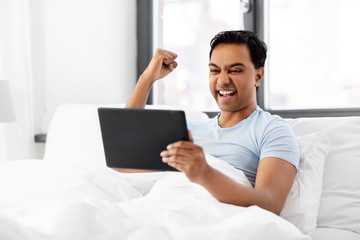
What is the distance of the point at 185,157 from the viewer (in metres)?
1.08

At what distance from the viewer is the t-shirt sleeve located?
4.37 feet

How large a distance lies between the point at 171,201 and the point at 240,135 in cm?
42

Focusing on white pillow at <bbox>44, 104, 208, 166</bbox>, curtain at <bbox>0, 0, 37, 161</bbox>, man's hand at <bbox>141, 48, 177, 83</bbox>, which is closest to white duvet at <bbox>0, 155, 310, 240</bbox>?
man's hand at <bbox>141, 48, 177, 83</bbox>

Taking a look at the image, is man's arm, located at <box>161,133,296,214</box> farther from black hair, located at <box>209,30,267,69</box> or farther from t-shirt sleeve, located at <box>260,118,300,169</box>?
black hair, located at <box>209,30,267,69</box>

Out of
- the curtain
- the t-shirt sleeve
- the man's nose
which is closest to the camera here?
the t-shirt sleeve

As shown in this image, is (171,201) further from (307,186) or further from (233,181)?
(307,186)

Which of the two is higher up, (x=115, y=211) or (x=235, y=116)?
(x=235, y=116)

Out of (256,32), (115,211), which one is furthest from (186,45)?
(115,211)

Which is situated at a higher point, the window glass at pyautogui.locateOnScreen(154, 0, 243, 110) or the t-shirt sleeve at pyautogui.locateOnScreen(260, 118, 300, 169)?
the window glass at pyautogui.locateOnScreen(154, 0, 243, 110)

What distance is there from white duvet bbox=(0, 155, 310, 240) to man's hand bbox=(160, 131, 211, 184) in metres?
0.09

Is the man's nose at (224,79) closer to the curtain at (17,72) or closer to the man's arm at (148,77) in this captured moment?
the man's arm at (148,77)

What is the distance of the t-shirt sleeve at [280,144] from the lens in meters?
→ 1.33

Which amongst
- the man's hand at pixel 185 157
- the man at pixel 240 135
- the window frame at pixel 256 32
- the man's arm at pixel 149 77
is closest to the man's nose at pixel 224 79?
the man at pixel 240 135

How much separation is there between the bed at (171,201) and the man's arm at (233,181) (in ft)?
0.17
